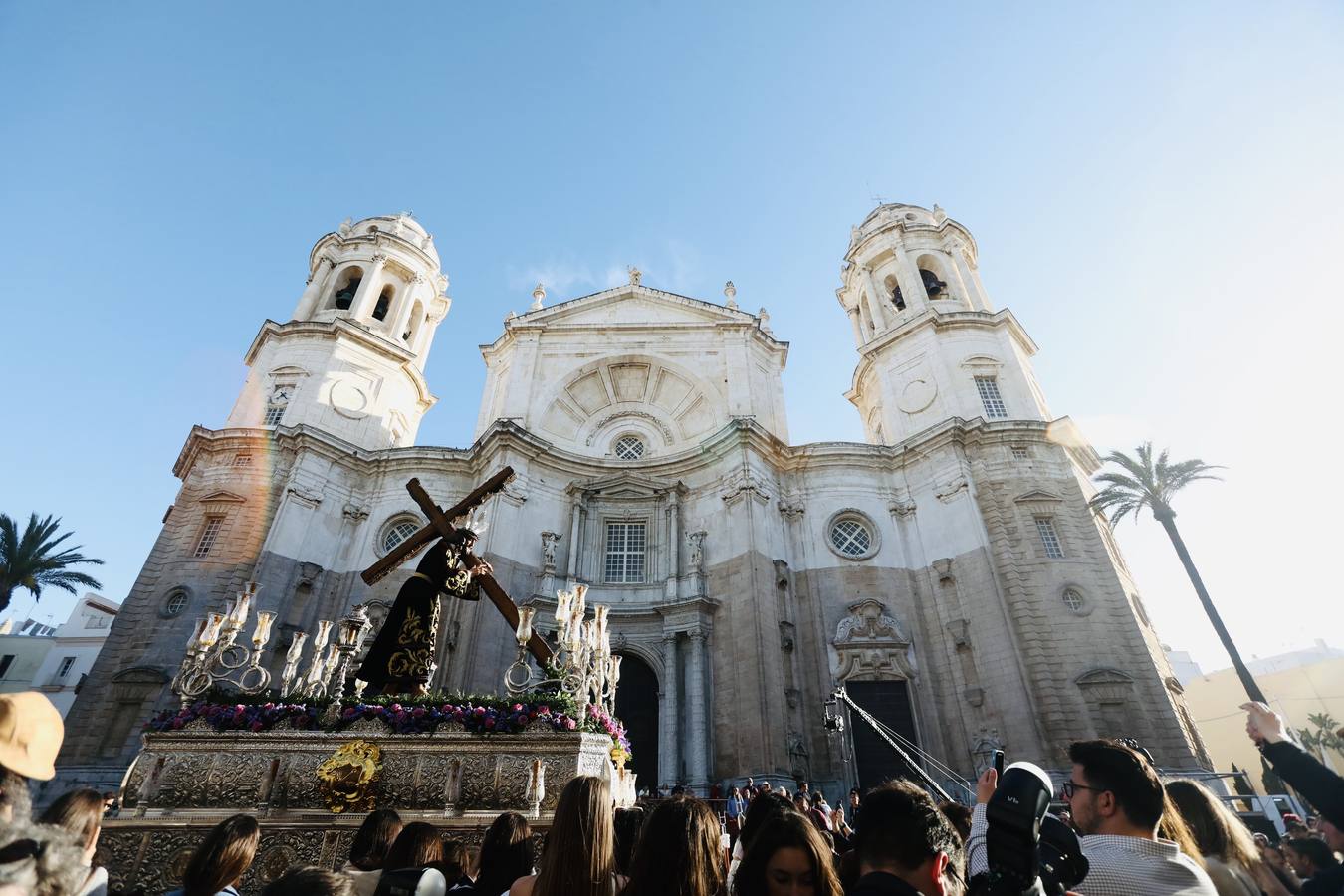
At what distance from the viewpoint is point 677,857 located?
3.04 metres

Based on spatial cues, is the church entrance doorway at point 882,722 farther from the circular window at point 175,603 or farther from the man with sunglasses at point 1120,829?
the circular window at point 175,603

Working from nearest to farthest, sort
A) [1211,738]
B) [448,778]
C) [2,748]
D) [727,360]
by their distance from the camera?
[2,748]
[448,778]
[727,360]
[1211,738]

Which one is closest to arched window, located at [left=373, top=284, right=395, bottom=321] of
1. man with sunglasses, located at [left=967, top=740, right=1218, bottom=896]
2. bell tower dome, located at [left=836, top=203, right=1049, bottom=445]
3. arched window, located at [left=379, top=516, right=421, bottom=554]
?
arched window, located at [left=379, top=516, right=421, bottom=554]

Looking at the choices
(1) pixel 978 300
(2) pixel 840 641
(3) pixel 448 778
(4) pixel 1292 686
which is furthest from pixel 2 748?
Result: (4) pixel 1292 686

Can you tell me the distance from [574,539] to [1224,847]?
75.9ft

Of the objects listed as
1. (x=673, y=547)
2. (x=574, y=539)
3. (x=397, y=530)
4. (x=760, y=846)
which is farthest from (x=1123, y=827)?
(x=397, y=530)

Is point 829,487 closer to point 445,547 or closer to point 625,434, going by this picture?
point 625,434

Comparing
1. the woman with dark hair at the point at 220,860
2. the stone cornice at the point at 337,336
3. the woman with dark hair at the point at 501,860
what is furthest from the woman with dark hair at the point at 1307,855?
the stone cornice at the point at 337,336

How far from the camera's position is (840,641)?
77.3ft

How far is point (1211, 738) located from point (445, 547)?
65745 mm

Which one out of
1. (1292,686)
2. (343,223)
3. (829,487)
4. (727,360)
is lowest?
(1292,686)

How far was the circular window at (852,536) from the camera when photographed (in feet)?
85.1

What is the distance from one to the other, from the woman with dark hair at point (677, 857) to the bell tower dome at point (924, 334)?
87.7 feet

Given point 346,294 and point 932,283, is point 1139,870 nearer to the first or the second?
point 932,283
